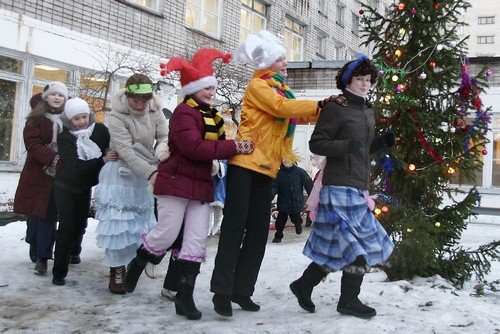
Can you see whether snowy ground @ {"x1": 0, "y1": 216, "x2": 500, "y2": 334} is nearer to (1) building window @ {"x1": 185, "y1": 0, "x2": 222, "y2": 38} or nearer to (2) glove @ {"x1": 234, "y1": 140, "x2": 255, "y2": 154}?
(2) glove @ {"x1": 234, "y1": 140, "x2": 255, "y2": 154}

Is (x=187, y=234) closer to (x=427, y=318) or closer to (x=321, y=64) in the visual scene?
(x=427, y=318)

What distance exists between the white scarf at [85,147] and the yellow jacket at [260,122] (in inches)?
56.4

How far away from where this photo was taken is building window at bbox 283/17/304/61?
21953 millimetres

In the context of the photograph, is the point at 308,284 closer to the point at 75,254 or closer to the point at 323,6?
the point at 75,254

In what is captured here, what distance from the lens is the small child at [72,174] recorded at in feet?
15.3

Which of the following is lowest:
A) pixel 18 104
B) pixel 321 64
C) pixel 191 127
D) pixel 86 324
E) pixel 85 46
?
pixel 86 324

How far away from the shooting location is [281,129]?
13.0 feet

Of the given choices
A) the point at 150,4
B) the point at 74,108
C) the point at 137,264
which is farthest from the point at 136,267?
the point at 150,4

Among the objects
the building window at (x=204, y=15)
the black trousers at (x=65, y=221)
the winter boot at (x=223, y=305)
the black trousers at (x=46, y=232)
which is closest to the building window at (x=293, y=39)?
the building window at (x=204, y=15)

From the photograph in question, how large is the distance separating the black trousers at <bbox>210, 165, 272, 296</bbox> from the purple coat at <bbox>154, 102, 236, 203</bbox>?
182 millimetres

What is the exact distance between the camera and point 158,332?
3.49 metres

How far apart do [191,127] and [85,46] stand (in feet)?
27.3

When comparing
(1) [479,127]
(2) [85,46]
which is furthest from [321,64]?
(1) [479,127]

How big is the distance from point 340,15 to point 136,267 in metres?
24.4
